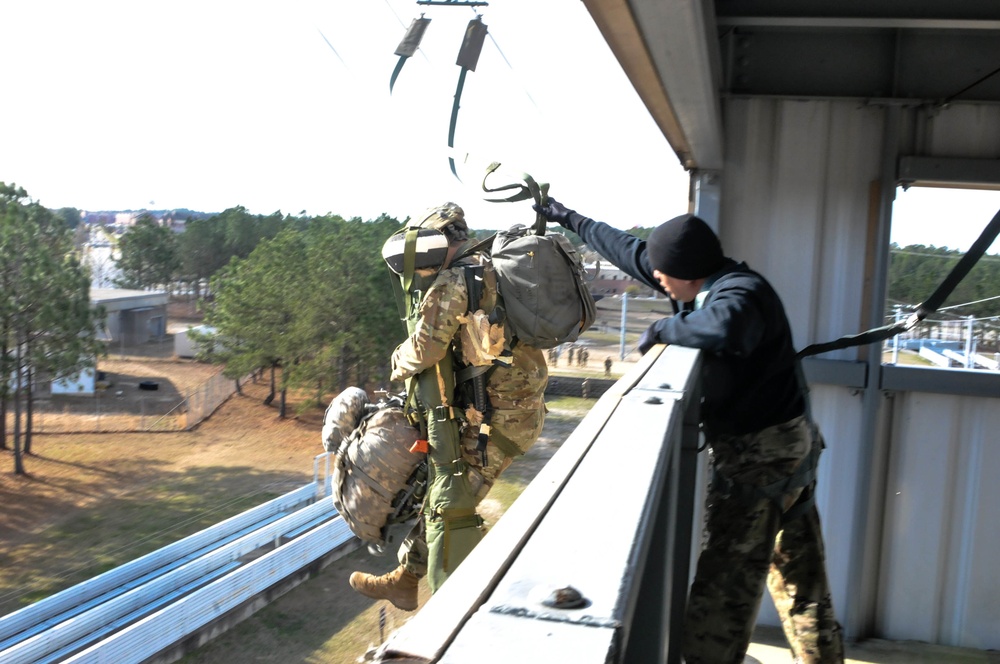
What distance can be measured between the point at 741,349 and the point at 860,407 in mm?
2308

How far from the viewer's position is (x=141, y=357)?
34406 millimetres

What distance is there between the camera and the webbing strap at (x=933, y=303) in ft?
8.34

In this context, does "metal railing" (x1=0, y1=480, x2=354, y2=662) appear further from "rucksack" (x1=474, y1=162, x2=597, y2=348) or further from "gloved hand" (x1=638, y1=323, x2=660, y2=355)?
"gloved hand" (x1=638, y1=323, x2=660, y2=355)

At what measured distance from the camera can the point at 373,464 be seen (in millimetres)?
3129

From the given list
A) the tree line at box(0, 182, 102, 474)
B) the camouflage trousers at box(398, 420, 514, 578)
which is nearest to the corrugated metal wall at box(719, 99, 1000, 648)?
the camouflage trousers at box(398, 420, 514, 578)

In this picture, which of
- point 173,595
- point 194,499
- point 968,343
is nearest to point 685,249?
point 968,343

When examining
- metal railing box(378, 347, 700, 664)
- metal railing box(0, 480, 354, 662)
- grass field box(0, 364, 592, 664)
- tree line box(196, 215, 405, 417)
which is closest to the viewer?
metal railing box(378, 347, 700, 664)

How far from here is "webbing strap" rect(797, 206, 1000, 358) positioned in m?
2.54

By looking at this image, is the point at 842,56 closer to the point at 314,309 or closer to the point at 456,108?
the point at 456,108

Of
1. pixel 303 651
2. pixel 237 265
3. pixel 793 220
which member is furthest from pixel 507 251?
pixel 237 265

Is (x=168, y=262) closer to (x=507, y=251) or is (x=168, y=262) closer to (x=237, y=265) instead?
(x=237, y=265)

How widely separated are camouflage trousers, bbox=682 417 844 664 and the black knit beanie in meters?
0.40

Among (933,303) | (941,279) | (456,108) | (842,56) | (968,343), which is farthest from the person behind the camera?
(968,343)

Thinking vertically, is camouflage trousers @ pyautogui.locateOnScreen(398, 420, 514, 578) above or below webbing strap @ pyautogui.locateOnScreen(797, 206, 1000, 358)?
below
